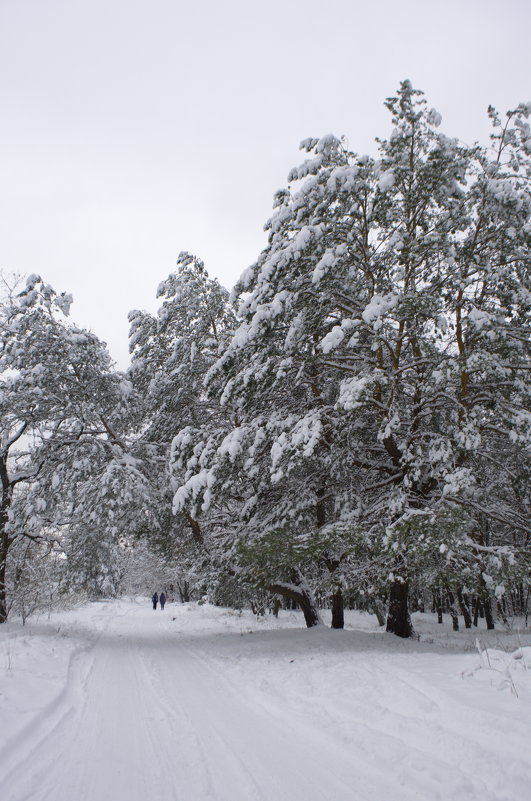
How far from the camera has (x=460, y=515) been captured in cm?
764

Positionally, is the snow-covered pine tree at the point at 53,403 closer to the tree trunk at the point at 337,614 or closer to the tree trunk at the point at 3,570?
the tree trunk at the point at 3,570

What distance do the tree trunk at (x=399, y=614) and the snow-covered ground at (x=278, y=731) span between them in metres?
2.48

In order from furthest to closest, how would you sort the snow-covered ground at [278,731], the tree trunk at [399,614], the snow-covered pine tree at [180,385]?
the snow-covered pine tree at [180,385], the tree trunk at [399,614], the snow-covered ground at [278,731]

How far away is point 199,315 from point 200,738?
11357 mm

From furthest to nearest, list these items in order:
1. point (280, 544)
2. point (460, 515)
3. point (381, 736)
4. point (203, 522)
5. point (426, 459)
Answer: point (203, 522) → point (426, 459) → point (280, 544) → point (460, 515) → point (381, 736)

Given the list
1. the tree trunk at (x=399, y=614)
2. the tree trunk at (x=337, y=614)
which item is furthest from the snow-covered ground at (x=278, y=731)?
the tree trunk at (x=337, y=614)

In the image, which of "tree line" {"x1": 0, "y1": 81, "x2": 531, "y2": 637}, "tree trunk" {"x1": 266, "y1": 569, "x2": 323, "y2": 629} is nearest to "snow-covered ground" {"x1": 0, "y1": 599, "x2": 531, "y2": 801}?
"tree line" {"x1": 0, "y1": 81, "x2": 531, "y2": 637}

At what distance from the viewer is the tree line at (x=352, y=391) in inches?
329

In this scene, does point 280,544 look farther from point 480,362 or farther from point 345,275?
point 345,275

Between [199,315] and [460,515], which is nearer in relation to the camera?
[460,515]

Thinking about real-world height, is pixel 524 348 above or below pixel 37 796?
above

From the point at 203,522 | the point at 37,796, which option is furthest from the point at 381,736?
the point at 203,522

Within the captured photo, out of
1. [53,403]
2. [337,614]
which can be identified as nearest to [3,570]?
[53,403]

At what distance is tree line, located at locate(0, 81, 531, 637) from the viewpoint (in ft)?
27.4
